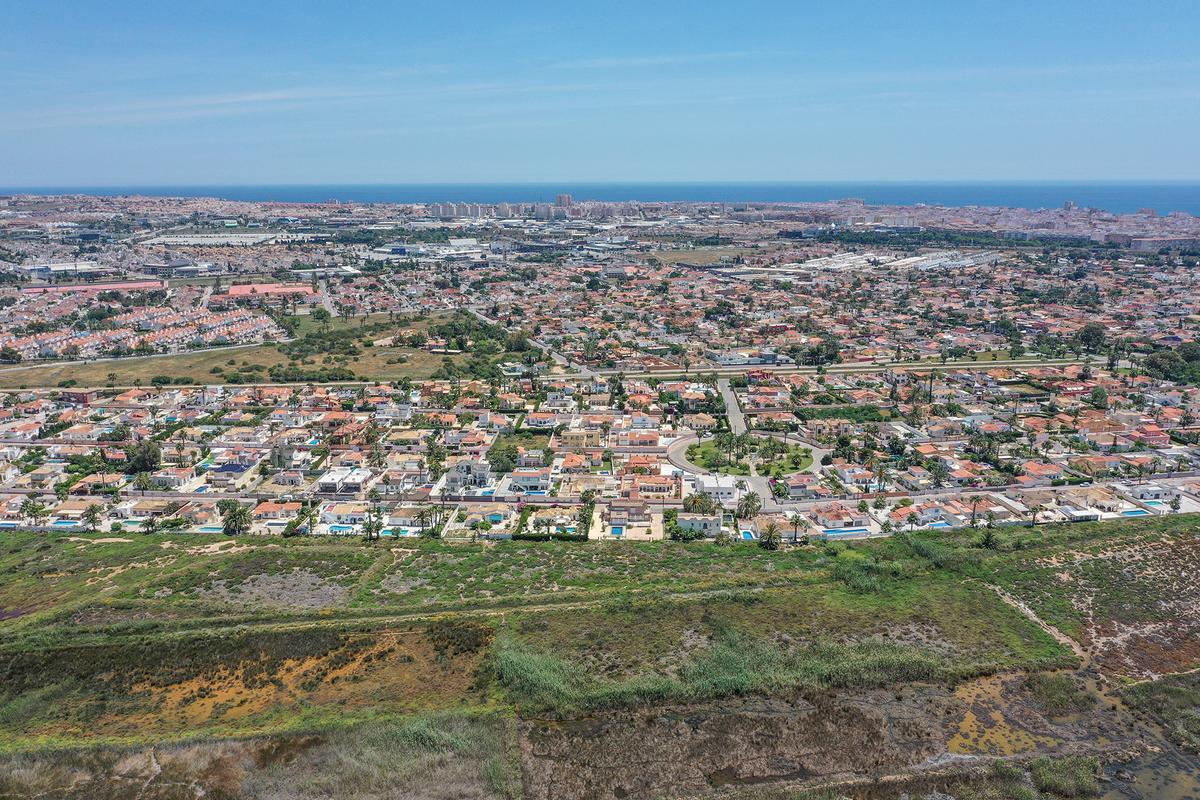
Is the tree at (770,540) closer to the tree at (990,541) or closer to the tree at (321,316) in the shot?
the tree at (990,541)

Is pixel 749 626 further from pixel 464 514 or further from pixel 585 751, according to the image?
pixel 464 514

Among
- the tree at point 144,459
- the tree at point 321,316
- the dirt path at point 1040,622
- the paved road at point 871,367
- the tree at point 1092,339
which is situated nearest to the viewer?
the dirt path at point 1040,622

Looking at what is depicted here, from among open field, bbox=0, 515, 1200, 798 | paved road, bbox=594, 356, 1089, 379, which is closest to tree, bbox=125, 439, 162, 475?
open field, bbox=0, 515, 1200, 798

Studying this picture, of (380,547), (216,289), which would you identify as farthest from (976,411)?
(216,289)

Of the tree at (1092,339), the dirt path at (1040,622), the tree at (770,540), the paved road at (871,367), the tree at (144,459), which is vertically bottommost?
the dirt path at (1040,622)

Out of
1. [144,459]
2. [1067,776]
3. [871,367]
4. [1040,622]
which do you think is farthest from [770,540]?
[871,367]

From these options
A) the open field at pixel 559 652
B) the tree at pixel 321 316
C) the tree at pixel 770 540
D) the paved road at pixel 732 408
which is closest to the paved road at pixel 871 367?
the paved road at pixel 732 408

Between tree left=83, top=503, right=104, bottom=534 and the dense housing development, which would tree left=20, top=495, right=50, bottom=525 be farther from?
tree left=83, top=503, right=104, bottom=534
